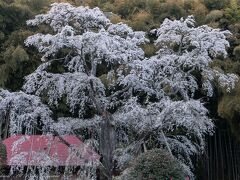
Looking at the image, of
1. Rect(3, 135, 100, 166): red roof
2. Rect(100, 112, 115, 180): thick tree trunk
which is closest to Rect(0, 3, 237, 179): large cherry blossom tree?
Rect(100, 112, 115, 180): thick tree trunk

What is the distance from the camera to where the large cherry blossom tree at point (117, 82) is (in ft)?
18.4

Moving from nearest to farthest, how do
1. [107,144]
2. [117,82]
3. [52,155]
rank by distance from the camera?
[107,144] < [52,155] < [117,82]

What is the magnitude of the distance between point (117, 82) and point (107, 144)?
1.03m

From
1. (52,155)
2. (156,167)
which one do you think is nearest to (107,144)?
(156,167)

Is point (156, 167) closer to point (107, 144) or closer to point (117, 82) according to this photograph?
point (107, 144)

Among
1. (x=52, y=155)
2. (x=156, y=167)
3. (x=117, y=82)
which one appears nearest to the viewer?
(x=156, y=167)

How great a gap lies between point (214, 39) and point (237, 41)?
7.18 feet

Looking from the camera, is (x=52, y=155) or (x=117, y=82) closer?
(x=52, y=155)

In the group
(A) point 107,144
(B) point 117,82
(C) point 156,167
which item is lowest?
(C) point 156,167

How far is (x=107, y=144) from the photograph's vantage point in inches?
227

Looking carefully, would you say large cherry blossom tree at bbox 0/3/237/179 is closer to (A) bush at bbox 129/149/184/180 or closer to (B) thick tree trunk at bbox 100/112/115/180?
(B) thick tree trunk at bbox 100/112/115/180

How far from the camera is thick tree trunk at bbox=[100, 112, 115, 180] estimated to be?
574 centimetres

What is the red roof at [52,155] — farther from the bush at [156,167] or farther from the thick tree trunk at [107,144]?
the bush at [156,167]

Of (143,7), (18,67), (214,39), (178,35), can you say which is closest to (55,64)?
(18,67)
